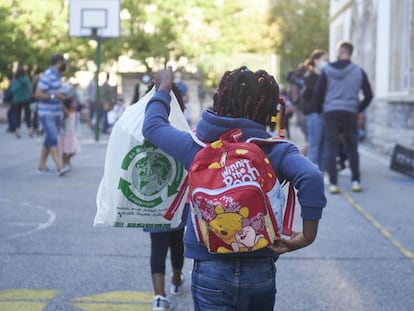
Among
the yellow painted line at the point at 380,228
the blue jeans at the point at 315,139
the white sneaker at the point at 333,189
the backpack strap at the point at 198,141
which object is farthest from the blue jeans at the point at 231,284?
the blue jeans at the point at 315,139

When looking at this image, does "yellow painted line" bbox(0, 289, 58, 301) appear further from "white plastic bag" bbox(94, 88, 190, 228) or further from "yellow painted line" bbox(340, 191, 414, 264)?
"yellow painted line" bbox(340, 191, 414, 264)

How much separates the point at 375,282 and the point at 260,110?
3.13 metres

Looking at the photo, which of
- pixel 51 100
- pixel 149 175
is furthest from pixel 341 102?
pixel 149 175

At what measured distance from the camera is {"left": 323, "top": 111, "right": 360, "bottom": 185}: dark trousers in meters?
10.7

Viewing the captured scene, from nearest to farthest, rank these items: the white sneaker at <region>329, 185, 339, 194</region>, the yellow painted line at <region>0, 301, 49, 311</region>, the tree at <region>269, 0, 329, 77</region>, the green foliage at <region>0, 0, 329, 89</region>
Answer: the yellow painted line at <region>0, 301, 49, 311</region>
the white sneaker at <region>329, 185, 339, 194</region>
the green foliage at <region>0, 0, 329, 89</region>
the tree at <region>269, 0, 329, 77</region>

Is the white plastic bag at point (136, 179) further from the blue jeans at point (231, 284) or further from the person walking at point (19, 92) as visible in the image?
the person walking at point (19, 92)

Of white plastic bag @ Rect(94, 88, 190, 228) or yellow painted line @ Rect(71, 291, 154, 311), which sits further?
yellow painted line @ Rect(71, 291, 154, 311)

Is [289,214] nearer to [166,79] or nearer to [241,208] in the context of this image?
[241,208]

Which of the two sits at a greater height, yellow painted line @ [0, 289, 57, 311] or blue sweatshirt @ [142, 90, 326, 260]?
blue sweatshirt @ [142, 90, 326, 260]

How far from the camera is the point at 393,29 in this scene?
1698cm

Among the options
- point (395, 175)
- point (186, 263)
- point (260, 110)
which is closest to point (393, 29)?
point (395, 175)

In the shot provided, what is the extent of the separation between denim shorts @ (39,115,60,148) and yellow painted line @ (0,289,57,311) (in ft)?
20.9

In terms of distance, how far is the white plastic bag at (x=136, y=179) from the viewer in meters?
3.75

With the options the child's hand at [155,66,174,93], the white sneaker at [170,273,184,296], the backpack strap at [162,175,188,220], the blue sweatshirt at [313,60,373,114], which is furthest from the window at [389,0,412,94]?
the child's hand at [155,66,174,93]
